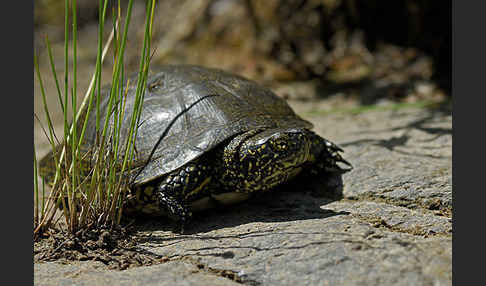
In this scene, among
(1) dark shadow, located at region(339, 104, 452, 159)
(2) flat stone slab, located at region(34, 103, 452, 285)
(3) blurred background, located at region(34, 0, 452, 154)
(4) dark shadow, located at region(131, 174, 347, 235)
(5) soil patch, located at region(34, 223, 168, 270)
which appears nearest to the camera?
(2) flat stone slab, located at region(34, 103, 452, 285)

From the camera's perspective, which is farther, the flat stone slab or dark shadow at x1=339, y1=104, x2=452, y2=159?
dark shadow at x1=339, y1=104, x2=452, y2=159

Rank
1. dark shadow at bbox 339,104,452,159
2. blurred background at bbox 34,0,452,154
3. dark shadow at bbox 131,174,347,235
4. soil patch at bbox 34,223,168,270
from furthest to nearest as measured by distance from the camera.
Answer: blurred background at bbox 34,0,452,154, dark shadow at bbox 339,104,452,159, dark shadow at bbox 131,174,347,235, soil patch at bbox 34,223,168,270

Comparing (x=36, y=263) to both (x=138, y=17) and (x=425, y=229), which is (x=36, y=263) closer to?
(x=425, y=229)

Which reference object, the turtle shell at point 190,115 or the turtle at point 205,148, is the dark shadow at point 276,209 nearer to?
the turtle at point 205,148

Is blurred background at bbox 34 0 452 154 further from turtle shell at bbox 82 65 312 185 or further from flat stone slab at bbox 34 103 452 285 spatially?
turtle shell at bbox 82 65 312 185

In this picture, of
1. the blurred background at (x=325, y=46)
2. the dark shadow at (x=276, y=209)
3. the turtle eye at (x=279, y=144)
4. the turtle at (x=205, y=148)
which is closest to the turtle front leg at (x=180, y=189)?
the turtle at (x=205, y=148)

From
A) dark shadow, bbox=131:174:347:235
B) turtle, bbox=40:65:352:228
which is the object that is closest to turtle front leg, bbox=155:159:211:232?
turtle, bbox=40:65:352:228

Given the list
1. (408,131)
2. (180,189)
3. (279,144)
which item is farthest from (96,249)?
(408,131)
